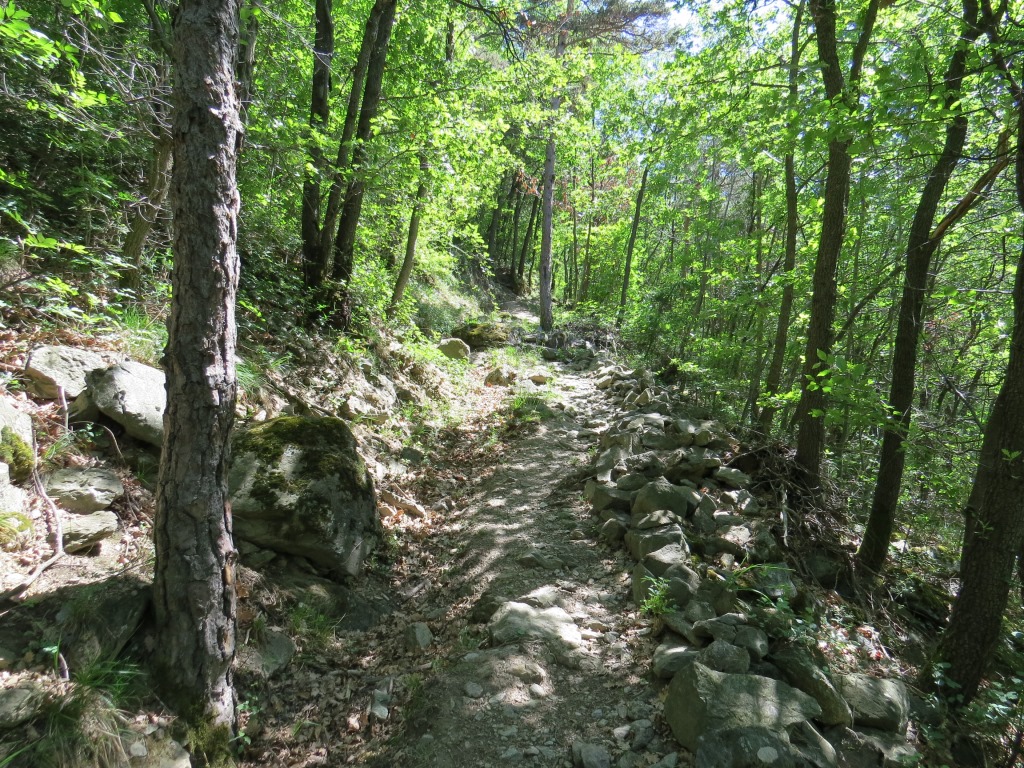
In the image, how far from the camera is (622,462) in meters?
6.85

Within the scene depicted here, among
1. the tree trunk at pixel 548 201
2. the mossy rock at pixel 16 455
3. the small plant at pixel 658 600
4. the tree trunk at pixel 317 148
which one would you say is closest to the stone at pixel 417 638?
the small plant at pixel 658 600

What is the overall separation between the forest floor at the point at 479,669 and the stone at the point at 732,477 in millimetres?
1759

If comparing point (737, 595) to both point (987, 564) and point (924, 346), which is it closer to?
point (987, 564)

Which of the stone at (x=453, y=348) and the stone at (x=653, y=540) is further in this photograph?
the stone at (x=453, y=348)

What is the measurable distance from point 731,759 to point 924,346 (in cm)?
804

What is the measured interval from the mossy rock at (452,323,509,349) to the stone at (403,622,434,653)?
10091 mm

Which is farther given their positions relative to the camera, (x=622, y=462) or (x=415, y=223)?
(x=415, y=223)

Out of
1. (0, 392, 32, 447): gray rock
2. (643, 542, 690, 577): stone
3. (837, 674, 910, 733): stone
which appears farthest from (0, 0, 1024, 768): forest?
(643, 542, 690, 577): stone

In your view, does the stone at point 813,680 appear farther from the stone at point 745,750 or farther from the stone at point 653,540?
the stone at point 653,540

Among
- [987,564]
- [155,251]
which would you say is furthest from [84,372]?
[987,564]

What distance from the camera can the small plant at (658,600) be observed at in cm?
404

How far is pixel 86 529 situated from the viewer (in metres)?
3.40

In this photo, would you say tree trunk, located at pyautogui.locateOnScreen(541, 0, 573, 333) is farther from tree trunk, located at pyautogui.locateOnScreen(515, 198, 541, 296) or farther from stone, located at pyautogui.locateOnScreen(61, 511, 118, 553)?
stone, located at pyautogui.locateOnScreen(61, 511, 118, 553)

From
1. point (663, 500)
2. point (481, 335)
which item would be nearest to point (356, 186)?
point (481, 335)
